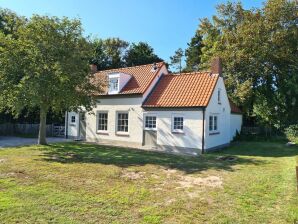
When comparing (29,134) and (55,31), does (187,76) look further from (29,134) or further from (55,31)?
(29,134)

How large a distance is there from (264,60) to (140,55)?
19022mm

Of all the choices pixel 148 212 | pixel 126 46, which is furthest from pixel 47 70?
pixel 126 46

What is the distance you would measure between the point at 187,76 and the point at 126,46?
27037mm

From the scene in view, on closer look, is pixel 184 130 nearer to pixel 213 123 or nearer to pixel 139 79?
pixel 213 123

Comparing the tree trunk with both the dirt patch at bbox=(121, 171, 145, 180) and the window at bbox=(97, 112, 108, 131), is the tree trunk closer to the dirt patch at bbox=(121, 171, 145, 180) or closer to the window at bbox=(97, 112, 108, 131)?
the window at bbox=(97, 112, 108, 131)

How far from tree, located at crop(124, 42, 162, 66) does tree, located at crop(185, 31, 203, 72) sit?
4542 mm

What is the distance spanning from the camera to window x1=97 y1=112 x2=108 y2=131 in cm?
2473

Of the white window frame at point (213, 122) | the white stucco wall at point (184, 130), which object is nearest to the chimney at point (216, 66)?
the white window frame at point (213, 122)

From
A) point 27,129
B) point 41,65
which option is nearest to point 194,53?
point 27,129

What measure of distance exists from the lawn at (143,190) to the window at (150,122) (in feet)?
18.6

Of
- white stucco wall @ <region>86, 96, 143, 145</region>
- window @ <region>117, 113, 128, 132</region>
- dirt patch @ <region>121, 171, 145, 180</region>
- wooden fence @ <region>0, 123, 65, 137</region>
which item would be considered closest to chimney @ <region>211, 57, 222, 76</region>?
white stucco wall @ <region>86, 96, 143, 145</region>

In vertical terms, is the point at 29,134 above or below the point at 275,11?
below

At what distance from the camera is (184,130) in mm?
20391

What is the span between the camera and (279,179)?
11.8 m
